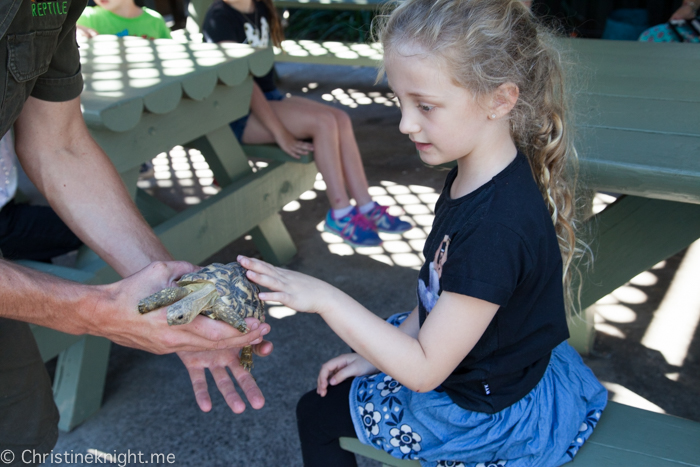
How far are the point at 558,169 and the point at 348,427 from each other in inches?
31.0

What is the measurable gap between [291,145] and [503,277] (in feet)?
6.67

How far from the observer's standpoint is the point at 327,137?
3094 mm

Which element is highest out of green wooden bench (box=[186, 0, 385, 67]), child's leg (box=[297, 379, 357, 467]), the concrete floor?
child's leg (box=[297, 379, 357, 467])

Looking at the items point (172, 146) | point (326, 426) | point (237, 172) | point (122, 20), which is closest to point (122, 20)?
point (122, 20)

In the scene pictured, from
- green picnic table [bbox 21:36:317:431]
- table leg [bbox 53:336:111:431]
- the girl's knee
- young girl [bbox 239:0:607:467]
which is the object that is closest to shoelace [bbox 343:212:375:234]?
green picnic table [bbox 21:36:317:431]

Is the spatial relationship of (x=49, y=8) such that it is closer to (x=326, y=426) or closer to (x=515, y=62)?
(x=515, y=62)

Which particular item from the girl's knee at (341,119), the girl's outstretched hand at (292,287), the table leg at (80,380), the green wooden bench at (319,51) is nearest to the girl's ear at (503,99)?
Answer: the girl's outstretched hand at (292,287)

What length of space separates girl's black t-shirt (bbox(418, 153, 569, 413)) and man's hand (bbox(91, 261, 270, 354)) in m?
0.47

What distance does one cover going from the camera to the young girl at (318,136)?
10.1ft

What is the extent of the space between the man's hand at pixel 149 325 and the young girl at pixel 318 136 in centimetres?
176

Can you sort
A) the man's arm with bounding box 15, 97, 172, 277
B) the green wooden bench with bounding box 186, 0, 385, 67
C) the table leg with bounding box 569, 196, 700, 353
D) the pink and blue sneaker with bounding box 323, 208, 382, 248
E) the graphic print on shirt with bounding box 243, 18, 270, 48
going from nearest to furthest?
1. the man's arm with bounding box 15, 97, 172, 277
2. the table leg with bounding box 569, 196, 700, 353
3. the pink and blue sneaker with bounding box 323, 208, 382, 248
4. the graphic print on shirt with bounding box 243, 18, 270, 48
5. the green wooden bench with bounding box 186, 0, 385, 67

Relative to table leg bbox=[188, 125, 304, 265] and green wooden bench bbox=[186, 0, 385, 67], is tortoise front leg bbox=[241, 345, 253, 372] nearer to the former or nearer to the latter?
table leg bbox=[188, 125, 304, 265]

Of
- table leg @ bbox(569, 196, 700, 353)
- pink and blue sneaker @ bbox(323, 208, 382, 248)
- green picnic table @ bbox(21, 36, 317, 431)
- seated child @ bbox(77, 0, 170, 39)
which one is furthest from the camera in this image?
seated child @ bbox(77, 0, 170, 39)

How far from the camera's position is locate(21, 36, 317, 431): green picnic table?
213 centimetres
